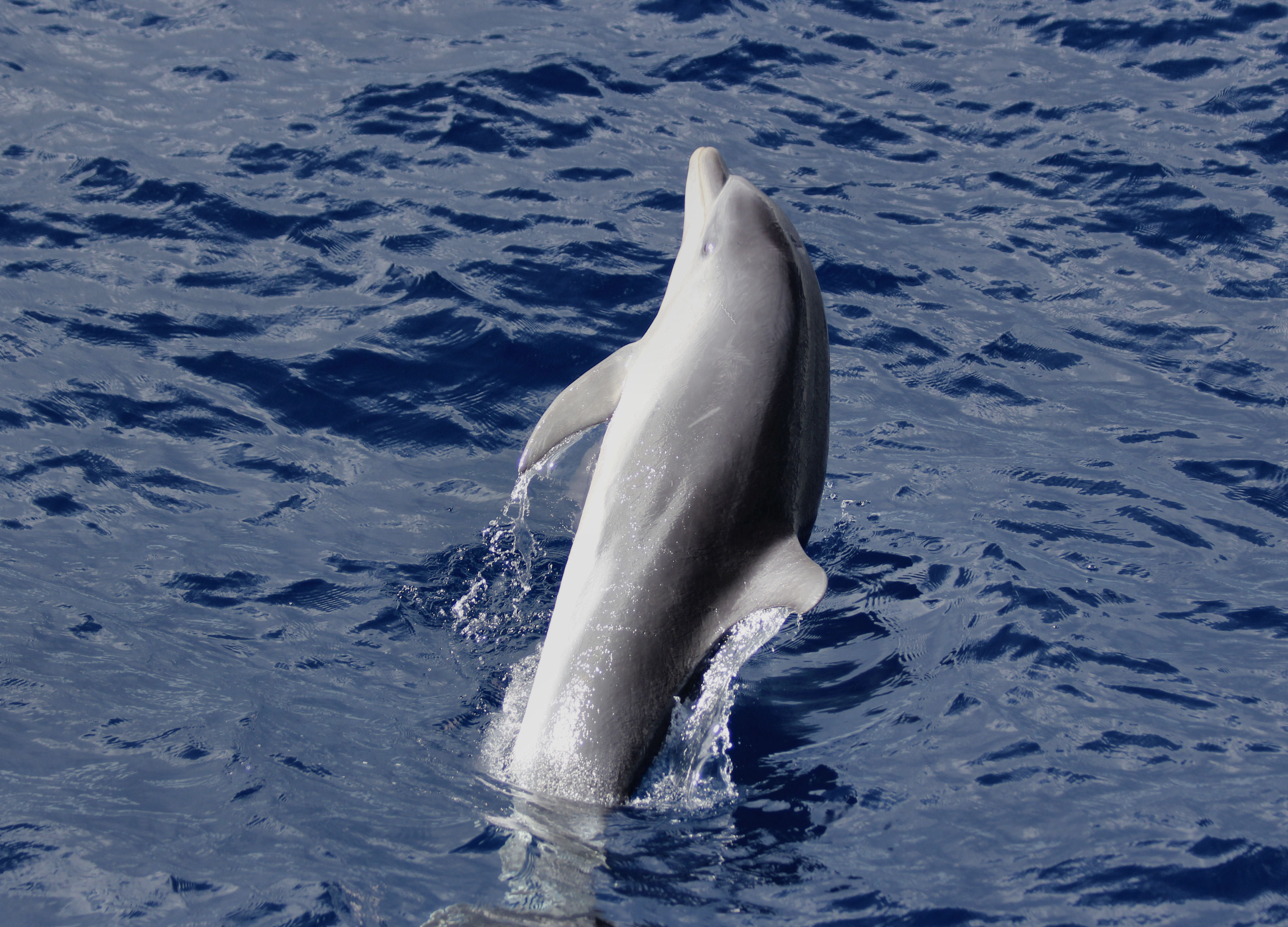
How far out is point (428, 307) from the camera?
38.8ft

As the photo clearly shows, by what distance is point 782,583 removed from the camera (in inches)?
238

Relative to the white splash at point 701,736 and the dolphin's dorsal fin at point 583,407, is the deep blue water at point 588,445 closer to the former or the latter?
the white splash at point 701,736

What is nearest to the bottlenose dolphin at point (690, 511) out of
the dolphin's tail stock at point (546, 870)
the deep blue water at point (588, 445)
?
the dolphin's tail stock at point (546, 870)

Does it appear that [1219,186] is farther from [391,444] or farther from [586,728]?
[586,728]

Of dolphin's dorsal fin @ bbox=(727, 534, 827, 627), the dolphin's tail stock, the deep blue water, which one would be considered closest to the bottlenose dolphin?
dolphin's dorsal fin @ bbox=(727, 534, 827, 627)

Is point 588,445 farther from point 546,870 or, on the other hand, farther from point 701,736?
point 546,870

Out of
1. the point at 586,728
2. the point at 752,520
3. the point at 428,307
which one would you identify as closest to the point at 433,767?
the point at 586,728

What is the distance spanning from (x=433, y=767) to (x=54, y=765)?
194 centimetres

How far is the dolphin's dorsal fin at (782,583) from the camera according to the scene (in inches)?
232

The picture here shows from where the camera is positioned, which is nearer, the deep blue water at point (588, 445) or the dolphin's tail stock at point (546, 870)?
the dolphin's tail stock at point (546, 870)

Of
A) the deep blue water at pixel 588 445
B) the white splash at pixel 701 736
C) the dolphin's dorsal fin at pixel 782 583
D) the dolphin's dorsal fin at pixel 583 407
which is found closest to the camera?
the dolphin's dorsal fin at pixel 782 583

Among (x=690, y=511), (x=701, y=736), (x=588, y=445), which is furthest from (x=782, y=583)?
(x=588, y=445)

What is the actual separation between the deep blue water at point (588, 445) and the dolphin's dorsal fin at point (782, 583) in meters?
1.10

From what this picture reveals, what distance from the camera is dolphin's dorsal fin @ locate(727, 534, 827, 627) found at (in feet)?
19.3
